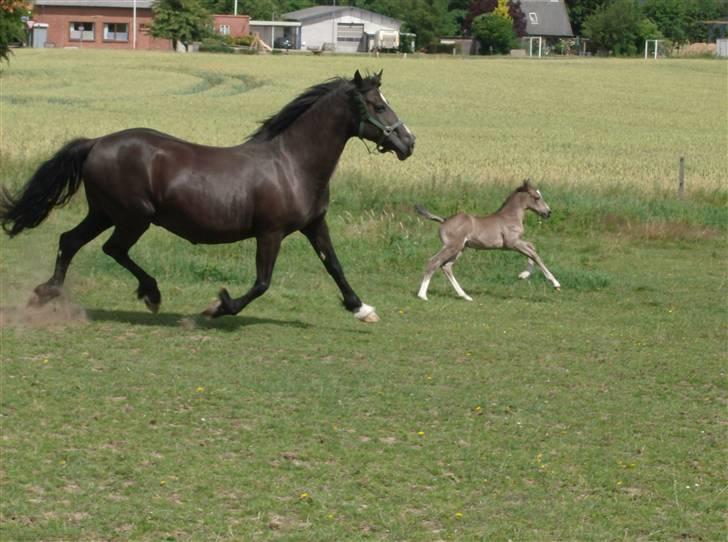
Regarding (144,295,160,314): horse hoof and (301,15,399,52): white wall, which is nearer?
(144,295,160,314): horse hoof

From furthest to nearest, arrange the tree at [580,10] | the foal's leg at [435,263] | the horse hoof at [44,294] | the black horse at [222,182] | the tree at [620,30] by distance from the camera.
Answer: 1. the tree at [580,10]
2. the tree at [620,30]
3. the foal's leg at [435,263]
4. the horse hoof at [44,294]
5. the black horse at [222,182]

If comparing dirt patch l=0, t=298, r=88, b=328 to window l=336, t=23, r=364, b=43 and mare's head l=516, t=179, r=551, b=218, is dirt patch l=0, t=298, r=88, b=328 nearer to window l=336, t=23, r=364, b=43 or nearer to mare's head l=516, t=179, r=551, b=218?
mare's head l=516, t=179, r=551, b=218

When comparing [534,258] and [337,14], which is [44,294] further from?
[337,14]

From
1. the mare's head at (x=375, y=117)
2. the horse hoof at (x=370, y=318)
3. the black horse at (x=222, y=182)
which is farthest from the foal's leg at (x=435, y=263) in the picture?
the mare's head at (x=375, y=117)

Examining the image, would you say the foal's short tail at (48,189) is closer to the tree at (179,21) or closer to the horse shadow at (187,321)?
the horse shadow at (187,321)

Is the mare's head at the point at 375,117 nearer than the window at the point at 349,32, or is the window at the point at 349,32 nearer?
the mare's head at the point at 375,117

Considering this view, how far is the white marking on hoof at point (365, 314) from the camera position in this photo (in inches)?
497

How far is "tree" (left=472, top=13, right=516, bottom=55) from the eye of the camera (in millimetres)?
116438

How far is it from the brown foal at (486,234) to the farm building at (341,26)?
11564 cm

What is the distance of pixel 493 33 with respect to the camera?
11688 cm

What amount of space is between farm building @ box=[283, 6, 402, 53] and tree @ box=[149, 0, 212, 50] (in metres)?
26.1

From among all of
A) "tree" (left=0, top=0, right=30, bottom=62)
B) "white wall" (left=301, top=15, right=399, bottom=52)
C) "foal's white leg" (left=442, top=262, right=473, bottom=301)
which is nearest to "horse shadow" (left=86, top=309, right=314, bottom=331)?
"foal's white leg" (left=442, top=262, right=473, bottom=301)

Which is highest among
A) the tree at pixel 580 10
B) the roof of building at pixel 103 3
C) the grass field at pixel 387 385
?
the tree at pixel 580 10

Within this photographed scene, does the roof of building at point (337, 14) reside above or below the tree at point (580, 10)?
below
